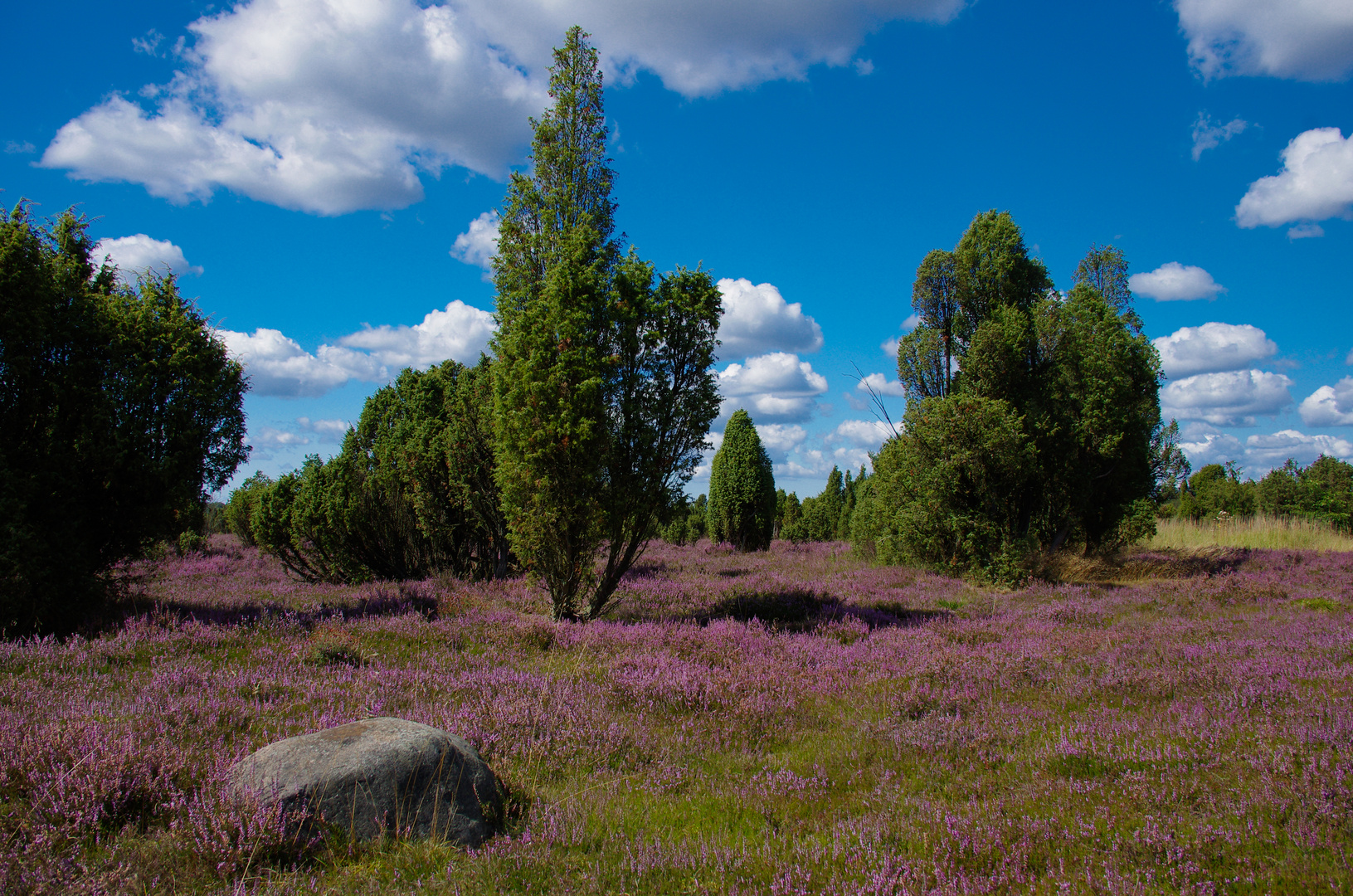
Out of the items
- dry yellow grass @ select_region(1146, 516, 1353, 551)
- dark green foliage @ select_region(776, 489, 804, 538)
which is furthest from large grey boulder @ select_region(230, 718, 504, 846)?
dark green foliage @ select_region(776, 489, 804, 538)

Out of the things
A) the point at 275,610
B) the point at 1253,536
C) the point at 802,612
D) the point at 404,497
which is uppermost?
the point at 404,497

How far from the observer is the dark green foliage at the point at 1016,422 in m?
15.8

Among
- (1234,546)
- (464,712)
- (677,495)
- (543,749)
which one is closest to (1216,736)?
(543,749)

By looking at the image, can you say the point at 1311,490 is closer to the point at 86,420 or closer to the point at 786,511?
the point at 786,511

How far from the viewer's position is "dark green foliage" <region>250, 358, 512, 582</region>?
13.9m

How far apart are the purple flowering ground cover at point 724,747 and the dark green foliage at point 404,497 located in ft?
14.7

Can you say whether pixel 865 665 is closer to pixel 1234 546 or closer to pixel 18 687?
pixel 18 687

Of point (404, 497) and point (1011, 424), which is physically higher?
point (1011, 424)

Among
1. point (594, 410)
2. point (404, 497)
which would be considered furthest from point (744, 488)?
point (594, 410)

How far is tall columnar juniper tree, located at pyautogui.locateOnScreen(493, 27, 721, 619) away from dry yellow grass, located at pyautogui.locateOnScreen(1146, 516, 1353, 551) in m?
20.2

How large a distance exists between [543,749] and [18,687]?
4574 mm

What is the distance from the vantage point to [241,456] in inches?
383

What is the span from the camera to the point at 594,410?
929 cm

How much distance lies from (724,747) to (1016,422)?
1311cm
